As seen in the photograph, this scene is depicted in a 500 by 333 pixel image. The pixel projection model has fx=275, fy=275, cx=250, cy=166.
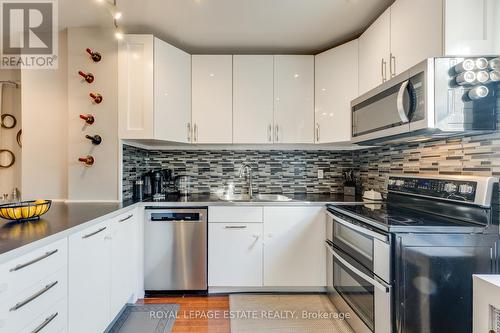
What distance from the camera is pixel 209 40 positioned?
2.58 metres

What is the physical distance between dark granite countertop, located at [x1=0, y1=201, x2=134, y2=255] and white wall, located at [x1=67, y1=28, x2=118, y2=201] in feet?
1.36

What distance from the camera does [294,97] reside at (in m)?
2.71

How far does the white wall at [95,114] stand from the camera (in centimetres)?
235

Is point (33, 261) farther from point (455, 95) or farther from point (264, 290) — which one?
point (455, 95)

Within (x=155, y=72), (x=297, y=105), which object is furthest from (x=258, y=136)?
(x=155, y=72)

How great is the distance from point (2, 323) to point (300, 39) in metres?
2.69

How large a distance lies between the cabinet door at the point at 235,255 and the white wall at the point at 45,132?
4.66 feet

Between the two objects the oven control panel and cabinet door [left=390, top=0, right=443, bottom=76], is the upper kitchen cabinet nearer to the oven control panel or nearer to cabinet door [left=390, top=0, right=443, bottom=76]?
cabinet door [left=390, top=0, right=443, bottom=76]

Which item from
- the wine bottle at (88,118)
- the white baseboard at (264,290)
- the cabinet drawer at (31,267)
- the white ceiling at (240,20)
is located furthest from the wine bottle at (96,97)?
the white baseboard at (264,290)

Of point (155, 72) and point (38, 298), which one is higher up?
point (155, 72)

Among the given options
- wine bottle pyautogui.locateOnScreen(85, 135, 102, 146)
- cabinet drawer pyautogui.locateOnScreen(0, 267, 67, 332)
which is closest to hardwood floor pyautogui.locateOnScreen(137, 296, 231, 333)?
cabinet drawer pyautogui.locateOnScreen(0, 267, 67, 332)

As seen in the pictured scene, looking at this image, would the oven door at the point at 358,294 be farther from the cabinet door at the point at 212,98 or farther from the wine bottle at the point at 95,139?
the wine bottle at the point at 95,139

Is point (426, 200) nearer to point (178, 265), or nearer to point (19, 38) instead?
point (178, 265)

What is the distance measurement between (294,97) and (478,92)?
60.5 inches
